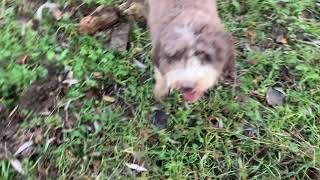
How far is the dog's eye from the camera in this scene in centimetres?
262

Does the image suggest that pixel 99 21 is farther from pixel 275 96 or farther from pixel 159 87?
pixel 275 96

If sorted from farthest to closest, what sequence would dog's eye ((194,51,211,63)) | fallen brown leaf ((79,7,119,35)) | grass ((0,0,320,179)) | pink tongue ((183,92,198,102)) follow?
1. fallen brown leaf ((79,7,119,35))
2. grass ((0,0,320,179))
3. pink tongue ((183,92,198,102))
4. dog's eye ((194,51,211,63))

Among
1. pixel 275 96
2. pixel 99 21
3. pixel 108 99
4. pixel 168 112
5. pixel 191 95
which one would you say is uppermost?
pixel 99 21

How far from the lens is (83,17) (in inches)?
139

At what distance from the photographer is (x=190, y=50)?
261 centimetres

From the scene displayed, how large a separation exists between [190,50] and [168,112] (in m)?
0.65

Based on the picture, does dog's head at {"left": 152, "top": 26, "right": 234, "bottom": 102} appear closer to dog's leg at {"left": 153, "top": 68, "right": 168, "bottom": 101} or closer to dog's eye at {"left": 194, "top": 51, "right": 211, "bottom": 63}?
dog's eye at {"left": 194, "top": 51, "right": 211, "bottom": 63}

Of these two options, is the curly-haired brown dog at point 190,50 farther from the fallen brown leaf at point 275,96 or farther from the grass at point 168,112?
the fallen brown leaf at point 275,96

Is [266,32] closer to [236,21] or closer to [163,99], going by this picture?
[236,21]

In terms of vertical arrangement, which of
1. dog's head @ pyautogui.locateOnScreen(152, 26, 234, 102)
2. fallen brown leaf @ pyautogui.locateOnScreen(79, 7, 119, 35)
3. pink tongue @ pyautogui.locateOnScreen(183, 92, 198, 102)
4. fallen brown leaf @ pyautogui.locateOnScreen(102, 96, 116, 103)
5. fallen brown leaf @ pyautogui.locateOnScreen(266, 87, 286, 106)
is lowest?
fallen brown leaf @ pyautogui.locateOnScreen(266, 87, 286, 106)

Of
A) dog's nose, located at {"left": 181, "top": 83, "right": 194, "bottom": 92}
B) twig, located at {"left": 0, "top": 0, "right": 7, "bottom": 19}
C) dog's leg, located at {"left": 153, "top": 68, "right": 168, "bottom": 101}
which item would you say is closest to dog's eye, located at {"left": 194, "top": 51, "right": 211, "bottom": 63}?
dog's nose, located at {"left": 181, "top": 83, "right": 194, "bottom": 92}

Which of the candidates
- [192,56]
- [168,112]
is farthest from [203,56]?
[168,112]

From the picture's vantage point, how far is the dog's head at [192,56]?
2.62m

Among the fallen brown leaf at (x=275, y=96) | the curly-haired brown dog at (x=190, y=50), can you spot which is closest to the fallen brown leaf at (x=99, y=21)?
the curly-haired brown dog at (x=190, y=50)
